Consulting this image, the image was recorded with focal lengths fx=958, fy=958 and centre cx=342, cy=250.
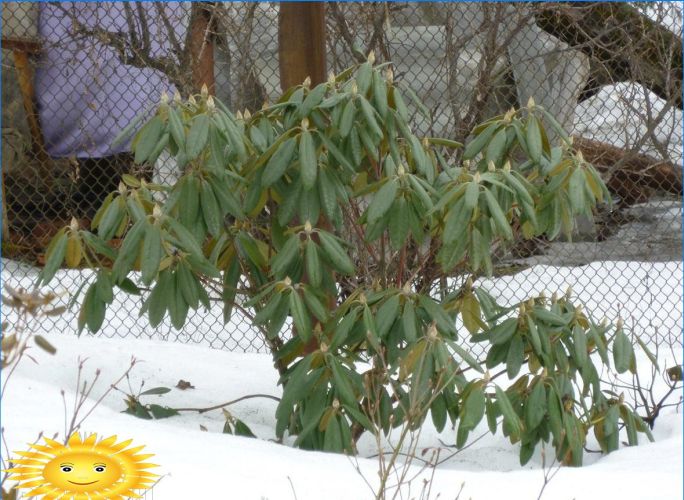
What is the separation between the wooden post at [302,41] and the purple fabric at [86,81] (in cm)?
214

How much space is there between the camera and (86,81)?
18.4ft

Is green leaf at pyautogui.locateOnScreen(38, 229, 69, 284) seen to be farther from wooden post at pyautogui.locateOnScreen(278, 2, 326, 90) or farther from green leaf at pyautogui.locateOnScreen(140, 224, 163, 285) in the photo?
wooden post at pyautogui.locateOnScreen(278, 2, 326, 90)

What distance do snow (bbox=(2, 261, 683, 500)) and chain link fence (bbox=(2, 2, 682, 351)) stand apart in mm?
1228

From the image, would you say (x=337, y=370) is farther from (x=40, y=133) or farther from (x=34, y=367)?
(x=40, y=133)

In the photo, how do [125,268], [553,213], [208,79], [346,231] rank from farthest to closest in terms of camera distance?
1. [208,79]
2. [346,231]
3. [553,213]
4. [125,268]

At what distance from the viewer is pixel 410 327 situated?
8.83ft

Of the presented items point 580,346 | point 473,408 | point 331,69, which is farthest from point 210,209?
point 331,69

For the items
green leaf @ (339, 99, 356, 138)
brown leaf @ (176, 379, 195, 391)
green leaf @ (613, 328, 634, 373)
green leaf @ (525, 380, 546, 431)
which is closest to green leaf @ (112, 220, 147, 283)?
green leaf @ (339, 99, 356, 138)

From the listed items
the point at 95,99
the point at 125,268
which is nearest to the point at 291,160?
the point at 125,268

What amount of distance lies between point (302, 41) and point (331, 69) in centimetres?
184

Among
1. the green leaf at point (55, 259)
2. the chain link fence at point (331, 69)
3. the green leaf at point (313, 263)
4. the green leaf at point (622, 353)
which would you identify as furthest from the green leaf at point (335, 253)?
the chain link fence at point (331, 69)

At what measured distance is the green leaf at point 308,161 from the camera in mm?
2607

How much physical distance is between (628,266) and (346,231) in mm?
2696

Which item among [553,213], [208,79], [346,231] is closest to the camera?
[553,213]
